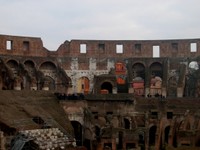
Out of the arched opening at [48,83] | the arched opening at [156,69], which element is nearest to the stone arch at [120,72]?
the arched opening at [156,69]

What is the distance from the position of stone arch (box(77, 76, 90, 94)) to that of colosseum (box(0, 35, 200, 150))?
0.13m

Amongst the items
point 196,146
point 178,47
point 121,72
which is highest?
point 178,47

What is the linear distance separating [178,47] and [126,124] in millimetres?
13503

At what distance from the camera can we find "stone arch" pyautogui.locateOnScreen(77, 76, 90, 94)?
1866 inches

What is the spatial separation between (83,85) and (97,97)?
33.7ft

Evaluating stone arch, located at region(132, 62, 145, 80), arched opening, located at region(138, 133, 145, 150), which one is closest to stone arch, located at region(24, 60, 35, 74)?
stone arch, located at region(132, 62, 145, 80)

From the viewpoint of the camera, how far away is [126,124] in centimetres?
3806

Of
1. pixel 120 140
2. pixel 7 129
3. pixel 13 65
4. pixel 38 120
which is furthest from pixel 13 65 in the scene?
pixel 7 129

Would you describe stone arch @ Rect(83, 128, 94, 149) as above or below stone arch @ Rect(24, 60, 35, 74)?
below

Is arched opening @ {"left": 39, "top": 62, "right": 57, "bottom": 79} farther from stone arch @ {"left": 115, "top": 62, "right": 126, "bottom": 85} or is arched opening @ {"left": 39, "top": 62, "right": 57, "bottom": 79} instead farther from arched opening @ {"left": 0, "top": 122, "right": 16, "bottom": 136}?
arched opening @ {"left": 0, "top": 122, "right": 16, "bottom": 136}

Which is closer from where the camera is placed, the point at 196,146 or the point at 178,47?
the point at 196,146

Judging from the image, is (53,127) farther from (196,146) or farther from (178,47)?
(178,47)

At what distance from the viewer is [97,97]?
39000mm

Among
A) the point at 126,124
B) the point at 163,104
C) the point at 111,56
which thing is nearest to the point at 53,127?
the point at 126,124
